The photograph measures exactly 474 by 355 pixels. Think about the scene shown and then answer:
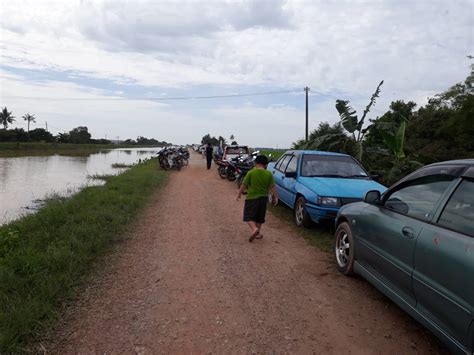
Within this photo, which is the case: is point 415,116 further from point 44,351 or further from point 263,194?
point 44,351

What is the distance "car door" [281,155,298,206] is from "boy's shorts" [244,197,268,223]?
5.47ft

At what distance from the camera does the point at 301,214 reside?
775 centimetres

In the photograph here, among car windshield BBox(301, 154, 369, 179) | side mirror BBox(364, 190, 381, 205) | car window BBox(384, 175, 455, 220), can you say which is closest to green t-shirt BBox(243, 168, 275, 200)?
car windshield BBox(301, 154, 369, 179)

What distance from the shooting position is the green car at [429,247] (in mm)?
2732

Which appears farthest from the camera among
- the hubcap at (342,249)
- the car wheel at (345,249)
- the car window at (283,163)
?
the car window at (283,163)

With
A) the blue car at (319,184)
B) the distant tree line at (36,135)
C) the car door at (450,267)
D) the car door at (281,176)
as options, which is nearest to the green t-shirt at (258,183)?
the blue car at (319,184)

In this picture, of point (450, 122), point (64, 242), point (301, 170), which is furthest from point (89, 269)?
point (450, 122)

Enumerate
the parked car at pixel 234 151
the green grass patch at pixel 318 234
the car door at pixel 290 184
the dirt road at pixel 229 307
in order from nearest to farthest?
the dirt road at pixel 229 307
the green grass patch at pixel 318 234
the car door at pixel 290 184
the parked car at pixel 234 151

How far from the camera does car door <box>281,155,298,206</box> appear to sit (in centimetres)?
830

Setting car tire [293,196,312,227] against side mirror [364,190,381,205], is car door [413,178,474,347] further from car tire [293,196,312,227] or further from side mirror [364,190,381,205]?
car tire [293,196,312,227]

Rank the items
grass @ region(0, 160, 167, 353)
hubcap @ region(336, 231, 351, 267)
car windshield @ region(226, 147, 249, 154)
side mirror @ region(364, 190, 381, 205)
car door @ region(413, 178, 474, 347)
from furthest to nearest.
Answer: car windshield @ region(226, 147, 249, 154)
hubcap @ region(336, 231, 351, 267)
side mirror @ region(364, 190, 381, 205)
grass @ region(0, 160, 167, 353)
car door @ region(413, 178, 474, 347)

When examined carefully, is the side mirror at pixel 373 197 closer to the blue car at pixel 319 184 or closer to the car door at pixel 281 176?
the blue car at pixel 319 184

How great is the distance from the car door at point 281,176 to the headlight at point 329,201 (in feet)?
5.91

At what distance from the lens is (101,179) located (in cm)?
2044
